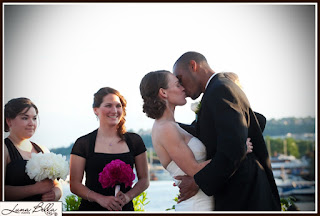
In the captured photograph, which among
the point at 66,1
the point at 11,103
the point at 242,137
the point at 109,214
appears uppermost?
the point at 66,1

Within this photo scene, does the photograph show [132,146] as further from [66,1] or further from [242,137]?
[66,1]

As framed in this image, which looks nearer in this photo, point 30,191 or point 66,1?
point 30,191

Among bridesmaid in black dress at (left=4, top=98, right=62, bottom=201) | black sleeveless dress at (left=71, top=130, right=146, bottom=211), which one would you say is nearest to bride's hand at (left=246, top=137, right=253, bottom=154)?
black sleeveless dress at (left=71, top=130, right=146, bottom=211)

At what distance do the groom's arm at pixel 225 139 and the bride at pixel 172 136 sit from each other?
203mm

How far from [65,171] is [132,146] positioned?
0.82m

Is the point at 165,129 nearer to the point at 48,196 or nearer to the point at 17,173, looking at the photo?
the point at 48,196

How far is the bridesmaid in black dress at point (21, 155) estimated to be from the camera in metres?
4.45

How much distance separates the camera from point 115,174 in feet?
14.1

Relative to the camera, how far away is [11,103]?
4.78 m

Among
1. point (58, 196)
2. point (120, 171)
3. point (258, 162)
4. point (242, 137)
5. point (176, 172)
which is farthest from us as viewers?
point (58, 196)

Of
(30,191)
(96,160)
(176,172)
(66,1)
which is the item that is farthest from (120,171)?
(66,1)

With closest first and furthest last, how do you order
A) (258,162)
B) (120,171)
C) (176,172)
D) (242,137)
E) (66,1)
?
(242,137), (258,162), (176,172), (120,171), (66,1)

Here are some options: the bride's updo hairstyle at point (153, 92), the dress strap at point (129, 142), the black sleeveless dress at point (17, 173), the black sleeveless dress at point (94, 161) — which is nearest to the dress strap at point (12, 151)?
the black sleeveless dress at point (17, 173)

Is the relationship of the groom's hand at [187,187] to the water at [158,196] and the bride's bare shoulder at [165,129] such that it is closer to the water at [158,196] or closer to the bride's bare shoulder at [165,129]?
the bride's bare shoulder at [165,129]
